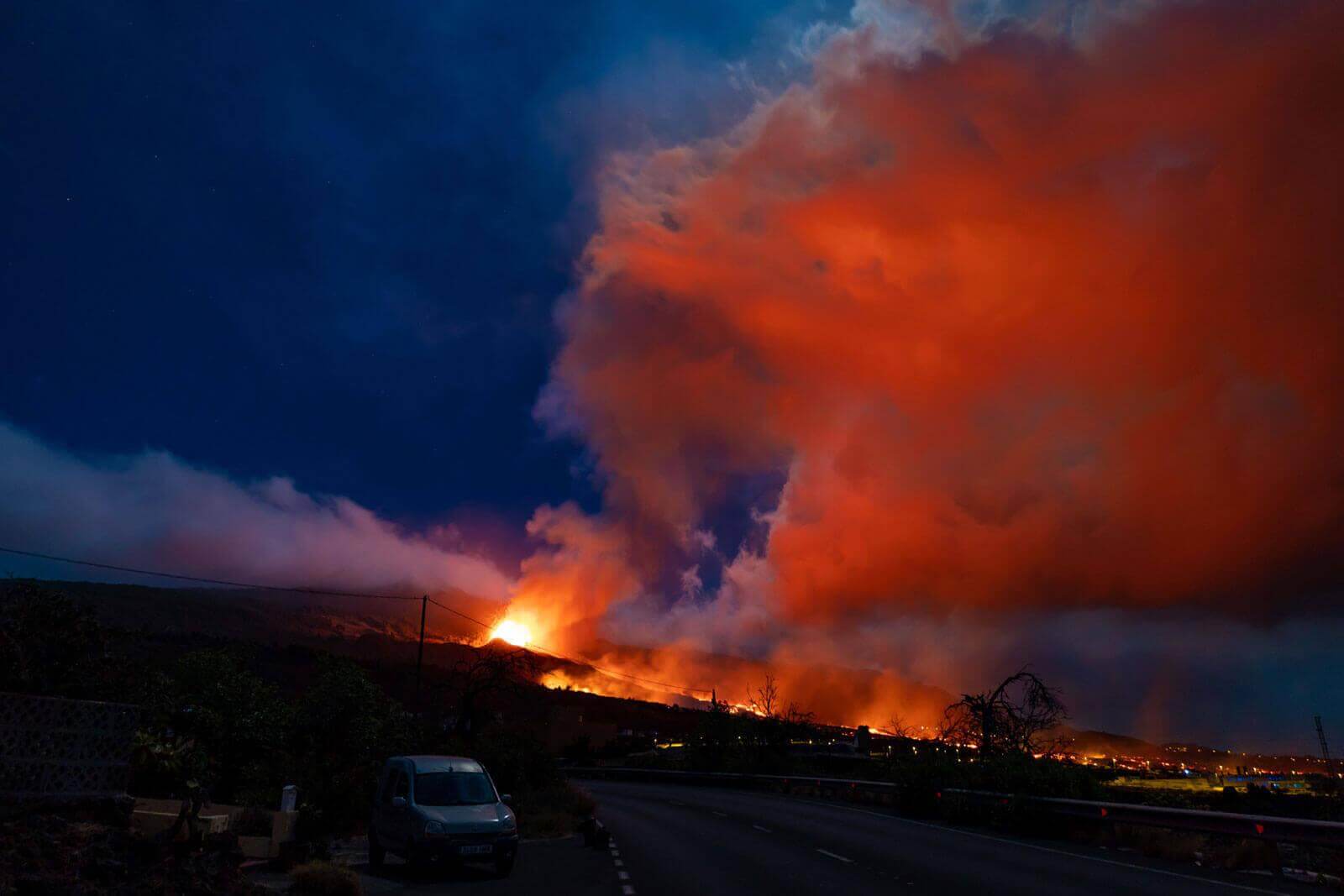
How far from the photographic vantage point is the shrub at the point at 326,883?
1240 centimetres

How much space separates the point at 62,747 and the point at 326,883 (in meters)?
5.12

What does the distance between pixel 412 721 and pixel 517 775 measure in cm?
562

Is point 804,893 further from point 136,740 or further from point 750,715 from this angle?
point 750,715

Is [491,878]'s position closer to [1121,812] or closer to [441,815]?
[441,815]

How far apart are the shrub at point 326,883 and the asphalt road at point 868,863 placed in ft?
10.4

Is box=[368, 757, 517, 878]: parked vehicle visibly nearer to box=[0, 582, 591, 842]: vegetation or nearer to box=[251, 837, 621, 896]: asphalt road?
box=[251, 837, 621, 896]: asphalt road

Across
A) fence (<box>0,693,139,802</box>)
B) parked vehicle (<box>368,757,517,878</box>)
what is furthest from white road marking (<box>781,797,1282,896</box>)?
fence (<box>0,693,139,802</box>)

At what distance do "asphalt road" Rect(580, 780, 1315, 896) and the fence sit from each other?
7751 millimetres

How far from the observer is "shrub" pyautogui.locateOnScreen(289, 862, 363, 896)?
1240 cm

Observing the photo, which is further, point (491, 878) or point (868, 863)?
point (868, 863)

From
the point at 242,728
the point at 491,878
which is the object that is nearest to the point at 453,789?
the point at 491,878

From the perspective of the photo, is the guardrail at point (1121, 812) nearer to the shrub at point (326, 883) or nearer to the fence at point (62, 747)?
the shrub at point (326, 883)

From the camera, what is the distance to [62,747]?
13914mm

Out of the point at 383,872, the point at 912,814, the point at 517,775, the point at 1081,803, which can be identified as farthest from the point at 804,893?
the point at 517,775
